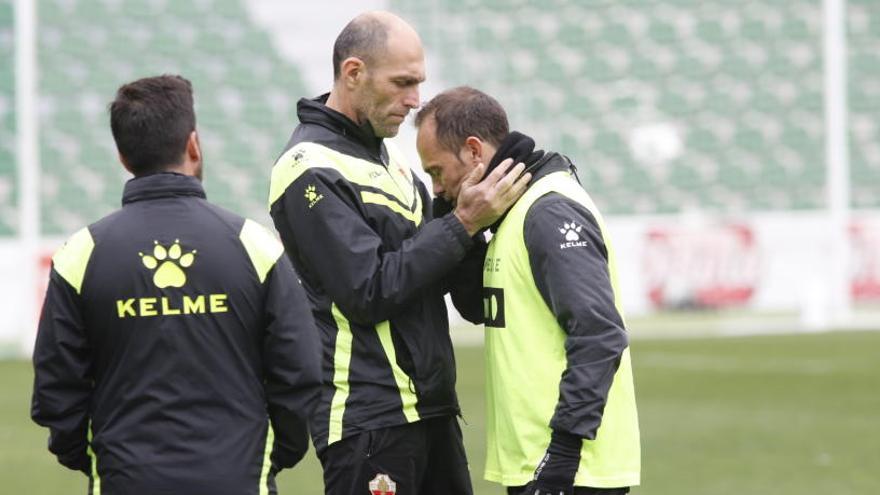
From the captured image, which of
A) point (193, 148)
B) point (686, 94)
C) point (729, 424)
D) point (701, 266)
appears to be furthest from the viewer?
point (686, 94)

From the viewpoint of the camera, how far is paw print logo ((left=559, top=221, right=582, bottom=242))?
3.51 meters

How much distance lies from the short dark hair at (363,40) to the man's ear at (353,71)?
0.05 ft

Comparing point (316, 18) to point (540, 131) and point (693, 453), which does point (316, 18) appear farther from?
point (693, 453)

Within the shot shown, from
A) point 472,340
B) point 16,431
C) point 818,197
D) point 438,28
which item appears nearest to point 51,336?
point 16,431

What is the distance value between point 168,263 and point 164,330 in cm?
14

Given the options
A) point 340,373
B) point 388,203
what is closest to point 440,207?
point 388,203

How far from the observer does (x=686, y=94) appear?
19938 millimetres

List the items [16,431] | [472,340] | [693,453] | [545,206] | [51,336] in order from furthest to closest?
1. [472,340]
2. [16,431]
3. [693,453]
4. [545,206]
5. [51,336]

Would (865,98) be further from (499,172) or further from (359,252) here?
(359,252)

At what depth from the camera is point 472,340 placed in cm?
1697

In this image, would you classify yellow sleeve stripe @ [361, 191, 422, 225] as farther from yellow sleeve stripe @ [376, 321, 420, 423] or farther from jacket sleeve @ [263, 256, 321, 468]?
jacket sleeve @ [263, 256, 321, 468]

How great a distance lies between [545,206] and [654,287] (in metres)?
14.4

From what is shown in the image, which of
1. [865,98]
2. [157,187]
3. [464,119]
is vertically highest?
[865,98]

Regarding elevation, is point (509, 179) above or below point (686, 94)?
below
